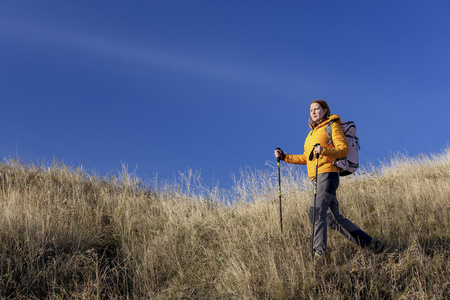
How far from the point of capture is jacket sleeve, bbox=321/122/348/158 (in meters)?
4.31

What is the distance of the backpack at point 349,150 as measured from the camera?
4508 mm

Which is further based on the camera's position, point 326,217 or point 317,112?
point 317,112

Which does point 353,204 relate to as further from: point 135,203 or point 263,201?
point 135,203

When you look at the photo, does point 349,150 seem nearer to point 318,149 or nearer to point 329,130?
point 329,130

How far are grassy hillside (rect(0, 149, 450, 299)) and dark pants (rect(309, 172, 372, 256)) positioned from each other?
11.0 inches

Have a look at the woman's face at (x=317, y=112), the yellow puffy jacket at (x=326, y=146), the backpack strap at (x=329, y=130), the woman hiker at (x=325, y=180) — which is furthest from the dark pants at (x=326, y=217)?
the woman's face at (x=317, y=112)

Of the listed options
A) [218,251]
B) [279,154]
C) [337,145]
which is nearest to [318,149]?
[337,145]

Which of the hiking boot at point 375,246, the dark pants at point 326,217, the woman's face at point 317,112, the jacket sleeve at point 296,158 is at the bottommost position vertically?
the hiking boot at point 375,246

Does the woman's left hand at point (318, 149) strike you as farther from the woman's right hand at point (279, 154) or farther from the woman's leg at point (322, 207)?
the woman's right hand at point (279, 154)

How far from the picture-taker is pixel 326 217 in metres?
4.48

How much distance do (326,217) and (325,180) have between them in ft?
1.68

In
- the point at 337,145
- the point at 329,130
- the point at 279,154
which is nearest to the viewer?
the point at 337,145

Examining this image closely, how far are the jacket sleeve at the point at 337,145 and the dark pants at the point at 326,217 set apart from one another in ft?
1.10

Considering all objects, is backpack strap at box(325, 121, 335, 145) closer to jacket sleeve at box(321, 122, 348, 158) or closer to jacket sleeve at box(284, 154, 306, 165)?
jacket sleeve at box(321, 122, 348, 158)
